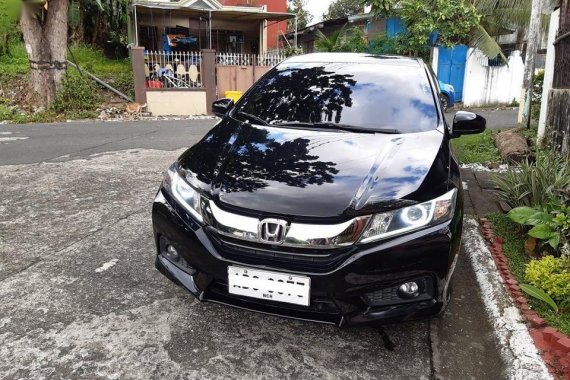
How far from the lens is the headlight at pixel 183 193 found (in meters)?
2.58

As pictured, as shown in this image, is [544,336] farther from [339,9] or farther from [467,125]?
[339,9]

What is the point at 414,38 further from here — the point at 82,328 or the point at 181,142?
the point at 82,328

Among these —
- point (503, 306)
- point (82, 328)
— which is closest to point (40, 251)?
point (82, 328)

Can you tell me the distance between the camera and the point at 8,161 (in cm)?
696

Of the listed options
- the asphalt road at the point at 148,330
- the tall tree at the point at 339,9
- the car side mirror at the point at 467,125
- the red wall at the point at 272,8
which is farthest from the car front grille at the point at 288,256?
the tall tree at the point at 339,9

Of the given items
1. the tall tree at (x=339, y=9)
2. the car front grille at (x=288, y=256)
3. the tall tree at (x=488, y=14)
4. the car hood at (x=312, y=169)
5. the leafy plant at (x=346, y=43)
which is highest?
the tall tree at (x=339, y=9)

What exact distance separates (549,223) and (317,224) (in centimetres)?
210

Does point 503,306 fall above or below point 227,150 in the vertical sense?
below

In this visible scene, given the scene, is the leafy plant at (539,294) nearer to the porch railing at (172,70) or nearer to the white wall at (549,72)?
the white wall at (549,72)

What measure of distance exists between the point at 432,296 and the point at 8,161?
21.7 feet

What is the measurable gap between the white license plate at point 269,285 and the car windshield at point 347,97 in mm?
1352

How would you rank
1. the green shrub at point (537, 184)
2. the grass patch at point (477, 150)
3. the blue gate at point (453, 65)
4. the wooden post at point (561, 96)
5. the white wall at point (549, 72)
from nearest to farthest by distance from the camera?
the green shrub at point (537, 184), the wooden post at point (561, 96), the white wall at point (549, 72), the grass patch at point (477, 150), the blue gate at point (453, 65)

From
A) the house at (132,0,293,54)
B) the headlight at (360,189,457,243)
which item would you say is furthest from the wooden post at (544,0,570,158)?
the house at (132,0,293,54)

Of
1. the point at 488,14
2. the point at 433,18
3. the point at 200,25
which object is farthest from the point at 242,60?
the point at 488,14
